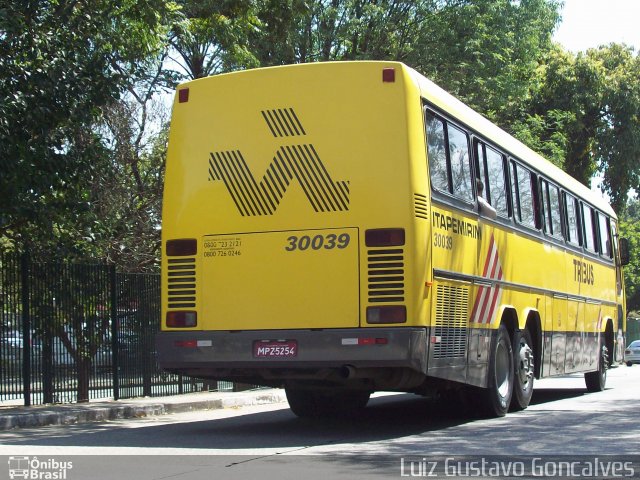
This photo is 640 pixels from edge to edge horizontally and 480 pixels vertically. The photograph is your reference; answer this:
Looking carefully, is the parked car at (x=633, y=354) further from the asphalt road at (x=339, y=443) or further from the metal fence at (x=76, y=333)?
the asphalt road at (x=339, y=443)

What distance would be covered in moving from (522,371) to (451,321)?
304 cm

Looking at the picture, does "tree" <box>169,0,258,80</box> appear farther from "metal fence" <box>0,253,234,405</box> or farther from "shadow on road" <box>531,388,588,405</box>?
"shadow on road" <box>531,388,588,405</box>

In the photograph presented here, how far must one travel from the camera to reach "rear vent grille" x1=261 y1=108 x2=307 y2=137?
11.0 metres

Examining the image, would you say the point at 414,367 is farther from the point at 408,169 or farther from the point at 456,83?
the point at 456,83

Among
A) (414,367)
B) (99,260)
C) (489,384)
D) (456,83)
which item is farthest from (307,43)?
(414,367)

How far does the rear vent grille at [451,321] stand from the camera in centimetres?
1089

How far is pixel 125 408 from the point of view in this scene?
15039mm

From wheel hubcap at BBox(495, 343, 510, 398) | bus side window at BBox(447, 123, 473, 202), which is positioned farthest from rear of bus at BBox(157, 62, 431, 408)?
wheel hubcap at BBox(495, 343, 510, 398)

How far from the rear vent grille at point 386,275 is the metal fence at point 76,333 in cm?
695

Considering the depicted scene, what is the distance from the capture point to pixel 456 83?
27.3m

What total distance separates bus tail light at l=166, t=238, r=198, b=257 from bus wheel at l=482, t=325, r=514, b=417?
156 inches

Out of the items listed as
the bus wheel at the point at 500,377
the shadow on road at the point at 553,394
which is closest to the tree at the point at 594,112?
the shadow on road at the point at 553,394

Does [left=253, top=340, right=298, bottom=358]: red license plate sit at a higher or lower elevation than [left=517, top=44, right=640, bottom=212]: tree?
lower

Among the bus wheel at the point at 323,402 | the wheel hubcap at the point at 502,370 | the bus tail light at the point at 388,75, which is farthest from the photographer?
the bus wheel at the point at 323,402
